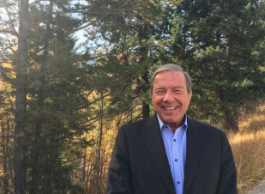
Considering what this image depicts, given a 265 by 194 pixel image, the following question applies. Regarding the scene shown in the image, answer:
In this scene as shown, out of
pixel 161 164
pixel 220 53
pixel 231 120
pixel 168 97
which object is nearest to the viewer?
pixel 161 164

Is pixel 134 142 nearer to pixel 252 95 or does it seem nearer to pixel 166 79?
pixel 166 79

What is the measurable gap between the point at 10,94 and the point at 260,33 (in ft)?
37.1

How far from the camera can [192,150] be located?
1475 mm

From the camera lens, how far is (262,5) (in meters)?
8.91

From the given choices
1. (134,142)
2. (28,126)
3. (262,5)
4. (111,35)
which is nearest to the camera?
(134,142)

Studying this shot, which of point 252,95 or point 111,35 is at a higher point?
point 111,35

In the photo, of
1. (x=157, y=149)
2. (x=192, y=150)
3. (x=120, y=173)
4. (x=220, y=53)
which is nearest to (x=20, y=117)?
(x=120, y=173)

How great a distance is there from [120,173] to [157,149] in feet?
1.09

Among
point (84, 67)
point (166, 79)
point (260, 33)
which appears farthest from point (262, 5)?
point (166, 79)

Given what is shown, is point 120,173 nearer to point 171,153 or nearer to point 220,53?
point 171,153

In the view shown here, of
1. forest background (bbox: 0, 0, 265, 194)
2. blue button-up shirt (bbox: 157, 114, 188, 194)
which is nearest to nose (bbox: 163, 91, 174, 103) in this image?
blue button-up shirt (bbox: 157, 114, 188, 194)

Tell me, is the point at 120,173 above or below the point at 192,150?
below

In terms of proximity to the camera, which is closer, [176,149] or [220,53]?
[176,149]

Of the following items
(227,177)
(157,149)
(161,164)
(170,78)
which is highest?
(170,78)
